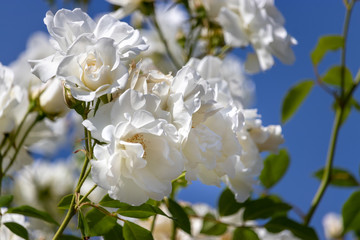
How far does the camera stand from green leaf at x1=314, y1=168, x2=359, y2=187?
88 cm

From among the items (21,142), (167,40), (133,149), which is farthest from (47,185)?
(133,149)

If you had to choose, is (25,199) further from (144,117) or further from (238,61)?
(144,117)

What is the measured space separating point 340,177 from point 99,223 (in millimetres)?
518

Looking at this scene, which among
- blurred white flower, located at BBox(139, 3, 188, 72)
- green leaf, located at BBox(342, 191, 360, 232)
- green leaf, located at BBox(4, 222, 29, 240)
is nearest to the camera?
green leaf, located at BBox(4, 222, 29, 240)

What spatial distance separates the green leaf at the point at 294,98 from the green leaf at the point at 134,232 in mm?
481

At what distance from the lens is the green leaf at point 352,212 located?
773 millimetres

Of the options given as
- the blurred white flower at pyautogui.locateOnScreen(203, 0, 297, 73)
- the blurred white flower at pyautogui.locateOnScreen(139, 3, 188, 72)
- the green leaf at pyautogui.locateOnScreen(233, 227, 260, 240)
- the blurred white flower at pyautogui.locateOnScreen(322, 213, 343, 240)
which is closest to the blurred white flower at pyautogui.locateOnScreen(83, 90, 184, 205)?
the green leaf at pyautogui.locateOnScreen(233, 227, 260, 240)

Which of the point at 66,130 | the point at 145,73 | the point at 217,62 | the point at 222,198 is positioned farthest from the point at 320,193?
the point at 66,130

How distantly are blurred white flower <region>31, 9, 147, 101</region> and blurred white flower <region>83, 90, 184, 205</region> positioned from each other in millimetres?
22

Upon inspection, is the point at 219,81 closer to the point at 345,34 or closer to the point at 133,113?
the point at 133,113

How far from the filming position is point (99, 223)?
1.66 ft

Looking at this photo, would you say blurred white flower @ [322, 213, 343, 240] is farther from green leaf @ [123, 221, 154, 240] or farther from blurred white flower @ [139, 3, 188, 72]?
green leaf @ [123, 221, 154, 240]

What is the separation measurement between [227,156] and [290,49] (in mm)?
384

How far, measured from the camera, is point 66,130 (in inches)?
56.2
